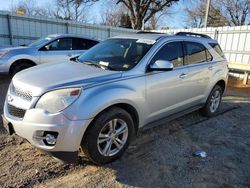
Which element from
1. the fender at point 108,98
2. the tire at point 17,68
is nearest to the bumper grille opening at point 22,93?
the fender at point 108,98

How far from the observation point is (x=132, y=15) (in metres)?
30.3

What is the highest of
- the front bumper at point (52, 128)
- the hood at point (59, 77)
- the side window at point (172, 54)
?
the side window at point (172, 54)

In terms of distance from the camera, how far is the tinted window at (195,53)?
4973 millimetres

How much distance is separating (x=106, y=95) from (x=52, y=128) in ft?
2.50

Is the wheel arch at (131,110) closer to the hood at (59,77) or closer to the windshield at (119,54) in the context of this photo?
the hood at (59,77)

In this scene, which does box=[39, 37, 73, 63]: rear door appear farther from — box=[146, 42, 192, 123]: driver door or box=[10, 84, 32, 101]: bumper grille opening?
box=[10, 84, 32, 101]: bumper grille opening

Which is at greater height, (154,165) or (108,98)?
(108,98)

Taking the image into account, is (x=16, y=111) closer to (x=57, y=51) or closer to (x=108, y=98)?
(x=108, y=98)

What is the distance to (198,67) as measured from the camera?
5.07 m

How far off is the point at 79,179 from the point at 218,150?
228cm

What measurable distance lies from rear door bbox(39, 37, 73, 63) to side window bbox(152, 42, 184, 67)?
502cm

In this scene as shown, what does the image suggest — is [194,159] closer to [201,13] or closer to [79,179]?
[79,179]

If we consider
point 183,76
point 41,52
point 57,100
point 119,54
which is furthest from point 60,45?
point 57,100

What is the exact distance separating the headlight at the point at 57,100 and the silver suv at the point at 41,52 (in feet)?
15.8
